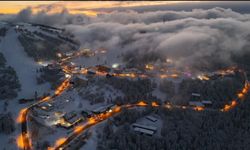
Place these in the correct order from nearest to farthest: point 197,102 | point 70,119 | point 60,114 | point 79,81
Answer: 1. point 70,119
2. point 60,114
3. point 197,102
4. point 79,81

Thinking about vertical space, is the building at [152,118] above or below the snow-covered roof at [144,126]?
below

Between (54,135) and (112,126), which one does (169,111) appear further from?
(54,135)

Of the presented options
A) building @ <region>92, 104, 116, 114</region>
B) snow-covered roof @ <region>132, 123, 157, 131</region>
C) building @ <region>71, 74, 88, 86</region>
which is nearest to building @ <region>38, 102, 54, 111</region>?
building @ <region>92, 104, 116, 114</region>

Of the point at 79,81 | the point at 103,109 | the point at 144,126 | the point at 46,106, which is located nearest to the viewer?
the point at 144,126

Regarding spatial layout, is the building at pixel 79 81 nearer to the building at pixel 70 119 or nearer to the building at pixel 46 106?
the building at pixel 46 106

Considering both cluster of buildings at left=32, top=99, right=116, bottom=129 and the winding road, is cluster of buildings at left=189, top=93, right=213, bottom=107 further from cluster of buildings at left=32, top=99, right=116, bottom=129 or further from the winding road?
cluster of buildings at left=32, top=99, right=116, bottom=129

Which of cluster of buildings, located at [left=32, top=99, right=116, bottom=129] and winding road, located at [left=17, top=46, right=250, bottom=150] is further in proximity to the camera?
cluster of buildings, located at [left=32, top=99, right=116, bottom=129]

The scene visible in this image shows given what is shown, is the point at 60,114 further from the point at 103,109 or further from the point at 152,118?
the point at 152,118

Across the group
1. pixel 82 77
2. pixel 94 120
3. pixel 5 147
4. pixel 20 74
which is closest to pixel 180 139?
pixel 94 120

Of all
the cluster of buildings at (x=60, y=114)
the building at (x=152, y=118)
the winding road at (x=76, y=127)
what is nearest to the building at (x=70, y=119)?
the cluster of buildings at (x=60, y=114)

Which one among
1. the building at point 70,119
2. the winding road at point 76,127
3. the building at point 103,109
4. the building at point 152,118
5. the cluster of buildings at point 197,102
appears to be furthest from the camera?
the cluster of buildings at point 197,102

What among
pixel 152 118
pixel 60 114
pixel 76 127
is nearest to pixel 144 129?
pixel 152 118
